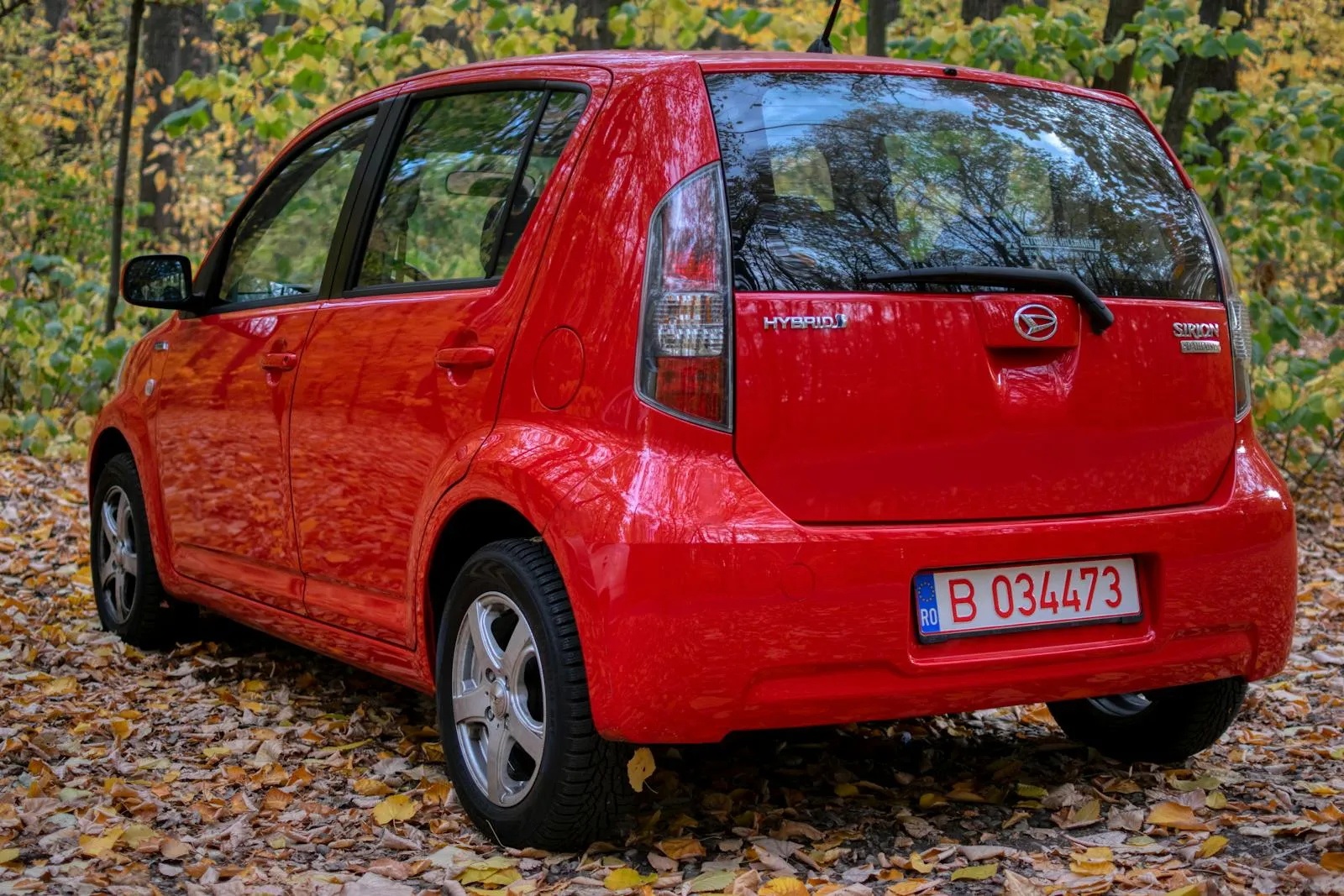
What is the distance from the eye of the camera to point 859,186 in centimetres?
312

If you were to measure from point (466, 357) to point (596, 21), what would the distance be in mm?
6417

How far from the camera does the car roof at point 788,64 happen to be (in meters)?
3.25

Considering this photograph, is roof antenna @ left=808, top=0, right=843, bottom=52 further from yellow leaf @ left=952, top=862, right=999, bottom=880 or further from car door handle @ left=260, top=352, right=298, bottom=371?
yellow leaf @ left=952, top=862, right=999, bottom=880

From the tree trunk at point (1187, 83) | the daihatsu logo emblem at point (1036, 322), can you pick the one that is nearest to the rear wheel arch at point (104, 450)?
the daihatsu logo emblem at point (1036, 322)

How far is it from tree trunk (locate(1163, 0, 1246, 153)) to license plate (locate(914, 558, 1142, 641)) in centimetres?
682

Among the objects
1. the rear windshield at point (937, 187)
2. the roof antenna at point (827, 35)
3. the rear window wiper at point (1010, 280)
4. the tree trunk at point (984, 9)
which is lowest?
the rear window wiper at point (1010, 280)

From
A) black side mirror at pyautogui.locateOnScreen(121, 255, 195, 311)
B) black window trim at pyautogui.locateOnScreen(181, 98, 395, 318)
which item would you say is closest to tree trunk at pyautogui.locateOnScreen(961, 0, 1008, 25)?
black window trim at pyautogui.locateOnScreen(181, 98, 395, 318)

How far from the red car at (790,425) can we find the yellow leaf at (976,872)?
376 millimetres

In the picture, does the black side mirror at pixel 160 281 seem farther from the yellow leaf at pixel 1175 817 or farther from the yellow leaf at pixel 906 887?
the yellow leaf at pixel 1175 817

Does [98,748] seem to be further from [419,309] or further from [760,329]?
[760,329]

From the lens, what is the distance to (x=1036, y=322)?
3.13 metres

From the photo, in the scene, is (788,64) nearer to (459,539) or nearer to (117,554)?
(459,539)

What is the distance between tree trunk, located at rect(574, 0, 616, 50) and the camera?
30.7 ft

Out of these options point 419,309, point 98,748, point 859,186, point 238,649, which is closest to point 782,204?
point 859,186
